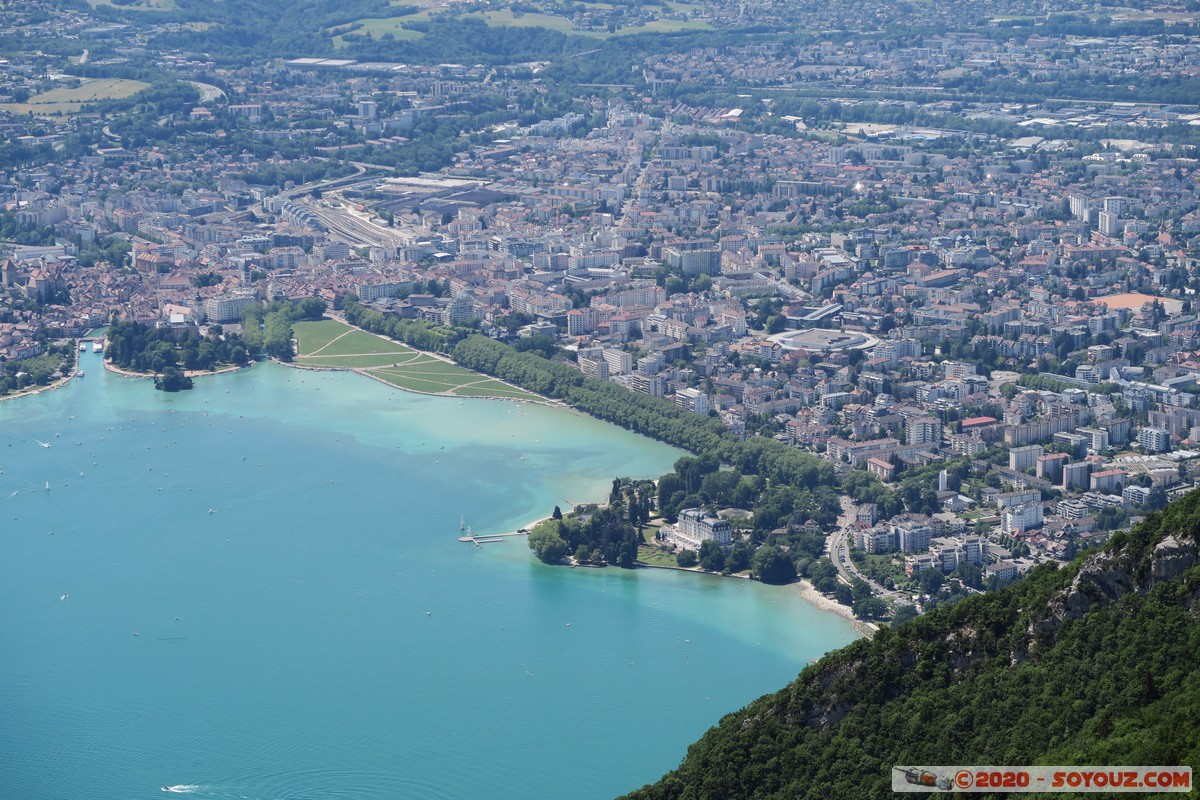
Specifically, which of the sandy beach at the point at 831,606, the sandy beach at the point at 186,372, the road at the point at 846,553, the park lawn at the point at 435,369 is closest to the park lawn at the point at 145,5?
the sandy beach at the point at 186,372

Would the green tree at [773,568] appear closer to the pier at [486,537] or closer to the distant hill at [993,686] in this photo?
the pier at [486,537]

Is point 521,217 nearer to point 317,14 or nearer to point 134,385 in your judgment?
point 134,385

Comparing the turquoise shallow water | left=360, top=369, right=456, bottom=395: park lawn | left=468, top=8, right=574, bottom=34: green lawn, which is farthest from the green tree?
left=468, top=8, right=574, bottom=34: green lawn

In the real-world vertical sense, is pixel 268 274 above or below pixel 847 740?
below

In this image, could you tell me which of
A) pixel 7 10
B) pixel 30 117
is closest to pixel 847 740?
pixel 30 117

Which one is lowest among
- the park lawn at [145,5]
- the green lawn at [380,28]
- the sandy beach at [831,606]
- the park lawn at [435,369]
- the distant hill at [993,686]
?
the park lawn at [435,369]

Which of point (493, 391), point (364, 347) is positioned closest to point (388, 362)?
point (364, 347)

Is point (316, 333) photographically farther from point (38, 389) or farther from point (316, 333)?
point (38, 389)
